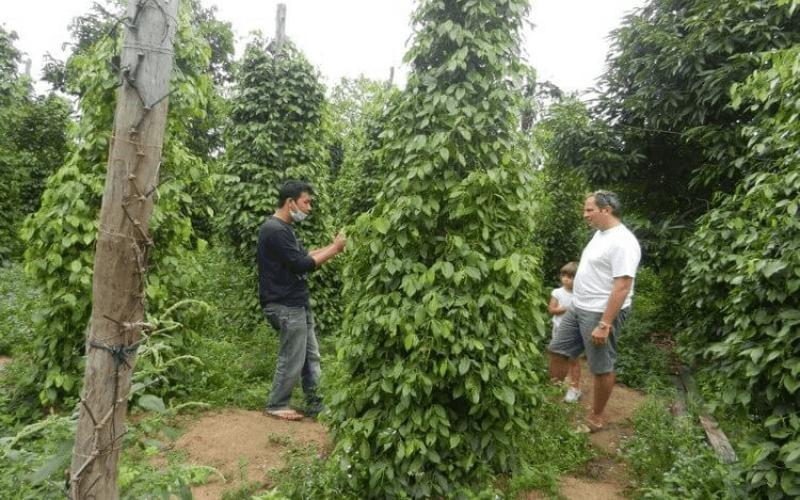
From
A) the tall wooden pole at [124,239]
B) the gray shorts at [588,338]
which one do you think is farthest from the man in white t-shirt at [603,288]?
the tall wooden pole at [124,239]

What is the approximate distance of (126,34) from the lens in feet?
5.19

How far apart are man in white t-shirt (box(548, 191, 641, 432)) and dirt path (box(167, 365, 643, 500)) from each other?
1.32ft

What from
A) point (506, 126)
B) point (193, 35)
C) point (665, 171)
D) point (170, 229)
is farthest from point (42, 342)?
point (665, 171)

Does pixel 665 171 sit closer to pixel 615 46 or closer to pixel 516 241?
pixel 615 46

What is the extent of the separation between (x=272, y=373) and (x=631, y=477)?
360 cm

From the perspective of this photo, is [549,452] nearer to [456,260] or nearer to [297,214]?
[456,260]

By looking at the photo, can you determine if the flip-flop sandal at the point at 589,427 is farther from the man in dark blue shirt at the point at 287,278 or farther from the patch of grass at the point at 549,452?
the man in dark blue shirt at the point at 287,278

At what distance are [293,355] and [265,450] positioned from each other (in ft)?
2.50

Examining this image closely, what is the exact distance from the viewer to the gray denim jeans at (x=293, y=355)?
4.17 m

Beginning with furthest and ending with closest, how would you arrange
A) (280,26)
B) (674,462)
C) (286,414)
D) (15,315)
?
(280,26)
(15,315)
(286,414)
(674,462)

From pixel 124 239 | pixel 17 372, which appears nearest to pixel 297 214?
pixel 124 239

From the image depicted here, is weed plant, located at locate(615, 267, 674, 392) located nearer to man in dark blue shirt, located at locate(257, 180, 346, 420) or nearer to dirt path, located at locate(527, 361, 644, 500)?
dirt path, located at locate(527, 361, 644, 500)

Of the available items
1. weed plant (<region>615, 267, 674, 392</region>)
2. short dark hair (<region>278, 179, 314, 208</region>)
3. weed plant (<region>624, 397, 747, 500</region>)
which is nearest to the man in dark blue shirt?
short dark hair (<region>278, 179, 314, 208</region>)

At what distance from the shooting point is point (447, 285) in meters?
3.08
